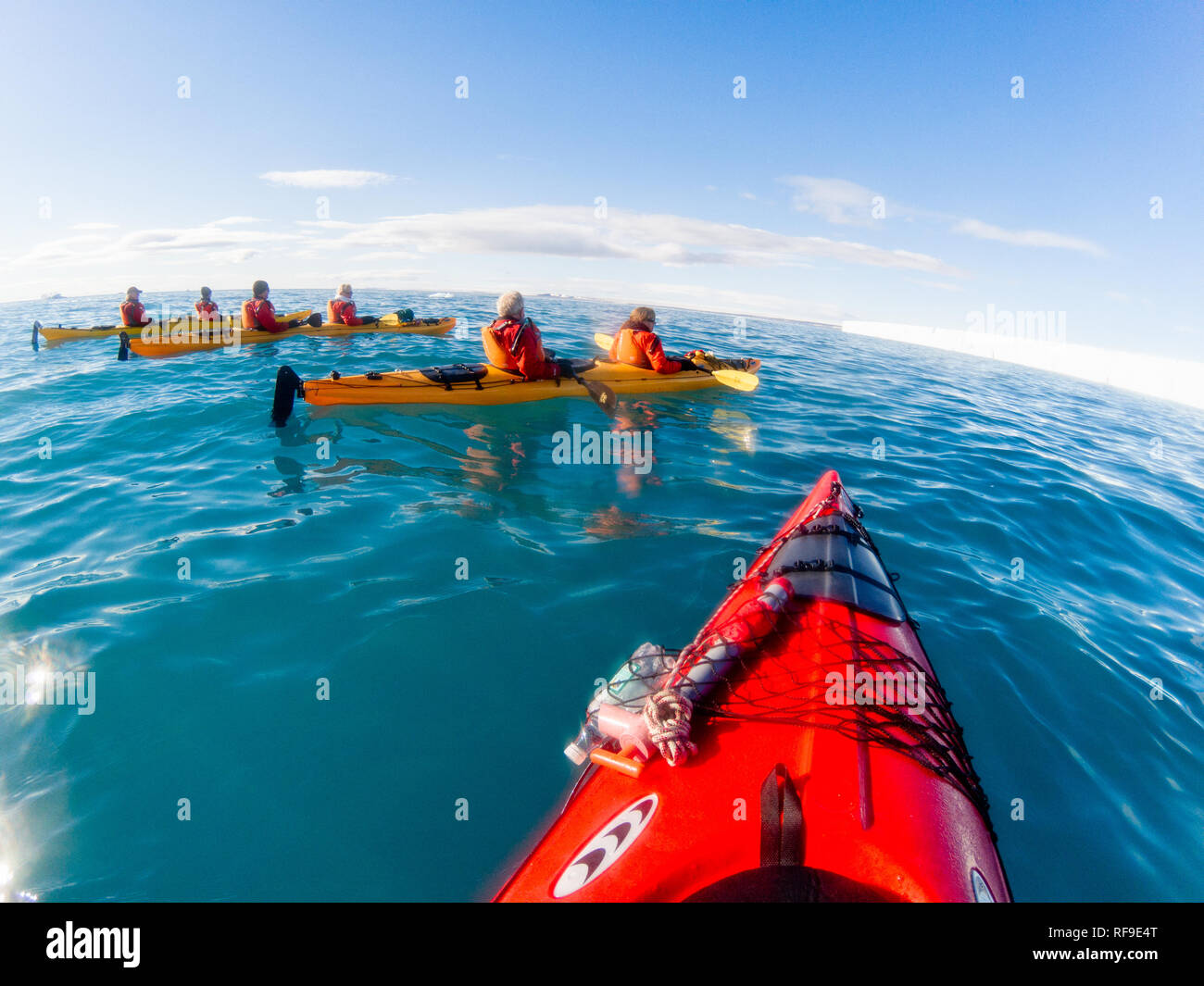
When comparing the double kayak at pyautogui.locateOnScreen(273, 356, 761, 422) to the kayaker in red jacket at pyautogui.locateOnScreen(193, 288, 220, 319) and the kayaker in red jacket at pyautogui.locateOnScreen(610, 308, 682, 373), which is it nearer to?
the kayaker in red jacket at pyautogui.locateOnScreen(610, 308, 682, 373)

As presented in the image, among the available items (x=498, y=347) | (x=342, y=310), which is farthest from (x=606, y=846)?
(x=342, y=310)

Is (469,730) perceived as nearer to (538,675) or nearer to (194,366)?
(538,675)

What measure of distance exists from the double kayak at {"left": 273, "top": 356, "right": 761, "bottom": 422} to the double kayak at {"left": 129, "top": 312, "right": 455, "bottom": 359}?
813 cm

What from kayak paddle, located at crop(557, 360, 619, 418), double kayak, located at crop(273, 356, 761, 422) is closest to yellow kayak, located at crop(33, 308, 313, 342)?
double kayak, located at crop(273, 356, 761, 422)

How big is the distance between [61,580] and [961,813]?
25.2 feet

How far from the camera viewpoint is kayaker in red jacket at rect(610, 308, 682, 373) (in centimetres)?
1180

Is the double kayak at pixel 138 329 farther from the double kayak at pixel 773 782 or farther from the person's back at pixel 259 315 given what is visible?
the double kayak at pixel 773 782

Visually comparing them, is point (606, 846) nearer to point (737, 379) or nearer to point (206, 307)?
point (737, 379)

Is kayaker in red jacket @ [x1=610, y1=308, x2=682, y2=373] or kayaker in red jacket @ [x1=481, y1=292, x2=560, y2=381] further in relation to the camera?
kayaker in red jacket @ [x1=610, y1=308, x2=682, y2=373]

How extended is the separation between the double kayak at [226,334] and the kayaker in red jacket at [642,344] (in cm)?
887

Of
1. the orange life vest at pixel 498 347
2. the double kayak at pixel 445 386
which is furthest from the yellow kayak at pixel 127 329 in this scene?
the orange life vest at pixel 498 347

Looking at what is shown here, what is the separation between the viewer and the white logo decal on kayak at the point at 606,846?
Result: 214 cm

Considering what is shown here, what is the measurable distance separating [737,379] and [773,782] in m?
11.0
